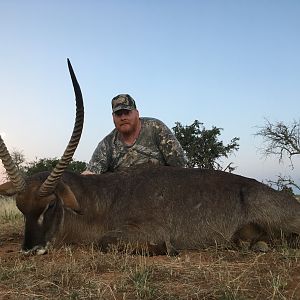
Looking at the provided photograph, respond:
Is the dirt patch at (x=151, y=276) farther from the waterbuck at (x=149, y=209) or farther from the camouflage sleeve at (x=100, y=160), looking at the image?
the camouflage sleeve at (x=100, y=160)

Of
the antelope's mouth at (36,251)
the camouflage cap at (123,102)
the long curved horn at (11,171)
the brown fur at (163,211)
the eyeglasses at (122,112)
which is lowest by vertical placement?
the antelope's mouth at (36,251)

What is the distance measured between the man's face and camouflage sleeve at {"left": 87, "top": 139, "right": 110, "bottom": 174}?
371 millimetres

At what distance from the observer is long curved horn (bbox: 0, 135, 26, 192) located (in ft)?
16.0

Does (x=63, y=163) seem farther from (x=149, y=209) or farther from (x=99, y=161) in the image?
(x=99, y=161)

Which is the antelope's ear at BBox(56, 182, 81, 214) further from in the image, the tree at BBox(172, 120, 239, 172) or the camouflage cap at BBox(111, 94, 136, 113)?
the tree at BBox(172, 120, 239, 172)

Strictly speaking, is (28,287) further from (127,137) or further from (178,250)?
(127,137)

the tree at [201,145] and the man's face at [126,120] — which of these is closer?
the man's face at [126,120]

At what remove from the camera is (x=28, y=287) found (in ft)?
10.6

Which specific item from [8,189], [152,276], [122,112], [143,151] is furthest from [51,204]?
[122,112]

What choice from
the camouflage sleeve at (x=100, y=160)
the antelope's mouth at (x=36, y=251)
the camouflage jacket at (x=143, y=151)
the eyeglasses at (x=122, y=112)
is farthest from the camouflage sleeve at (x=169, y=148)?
the antelope's mouth at (x=36, y=251)

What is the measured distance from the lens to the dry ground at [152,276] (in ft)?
9.80

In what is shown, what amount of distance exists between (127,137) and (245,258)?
10.9 ft

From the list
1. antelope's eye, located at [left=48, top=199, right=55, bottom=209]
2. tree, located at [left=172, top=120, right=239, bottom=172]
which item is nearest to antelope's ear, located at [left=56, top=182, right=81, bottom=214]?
antelope's eye, located at [left=48, top=199, right=55, bottom=209]

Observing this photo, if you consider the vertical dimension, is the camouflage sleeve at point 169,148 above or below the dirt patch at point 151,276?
above
